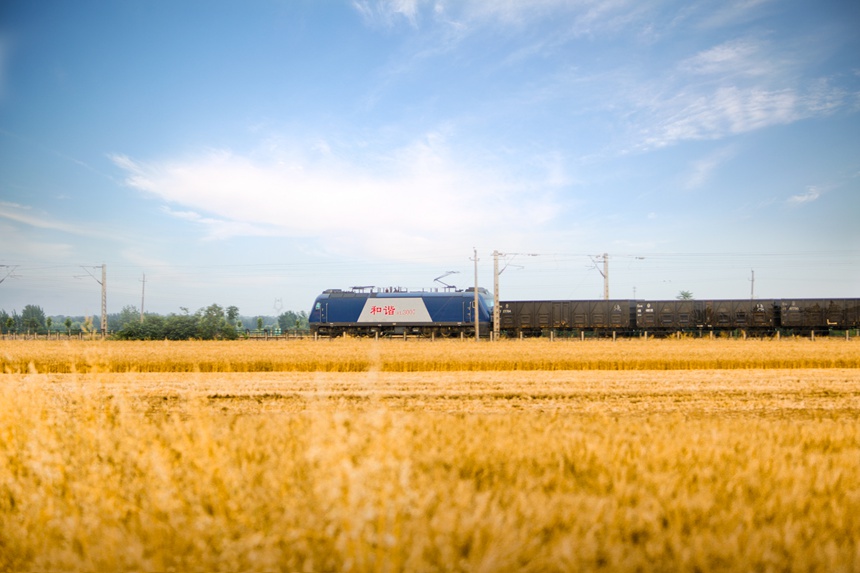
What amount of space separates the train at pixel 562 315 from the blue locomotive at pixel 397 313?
9 cm

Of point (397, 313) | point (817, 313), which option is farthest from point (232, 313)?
point (817, 313)

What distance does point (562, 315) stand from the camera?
A: 143ft

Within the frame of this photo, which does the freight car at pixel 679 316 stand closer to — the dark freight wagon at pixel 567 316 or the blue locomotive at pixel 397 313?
the dark freight wagon at pixel 567 316

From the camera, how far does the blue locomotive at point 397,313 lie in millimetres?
44250

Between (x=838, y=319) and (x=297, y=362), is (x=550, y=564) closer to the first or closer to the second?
(x=297, y=362)

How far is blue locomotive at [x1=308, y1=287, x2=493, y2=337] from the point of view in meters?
44.2

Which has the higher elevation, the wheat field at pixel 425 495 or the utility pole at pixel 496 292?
the utility pole at pixel 496 292

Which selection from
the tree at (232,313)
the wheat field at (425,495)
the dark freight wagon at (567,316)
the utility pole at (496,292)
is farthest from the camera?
the tree at (232,313)

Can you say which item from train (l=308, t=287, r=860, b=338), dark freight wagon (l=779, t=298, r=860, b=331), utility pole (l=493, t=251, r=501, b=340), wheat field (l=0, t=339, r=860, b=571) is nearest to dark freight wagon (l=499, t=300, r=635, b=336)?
train (l=308, t=287, r=860, b=338)

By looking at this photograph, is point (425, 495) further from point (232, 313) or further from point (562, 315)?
point (232, 313)

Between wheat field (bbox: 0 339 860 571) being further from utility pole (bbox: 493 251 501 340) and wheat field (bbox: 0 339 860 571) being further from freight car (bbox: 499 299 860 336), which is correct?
freight car (bbox: 499 299 860 336)

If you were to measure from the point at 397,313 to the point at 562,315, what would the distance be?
14900 mm

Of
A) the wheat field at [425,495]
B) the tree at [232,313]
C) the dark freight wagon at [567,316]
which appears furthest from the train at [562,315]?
the tree at [232,313]

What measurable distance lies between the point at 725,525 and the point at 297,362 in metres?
17.3
